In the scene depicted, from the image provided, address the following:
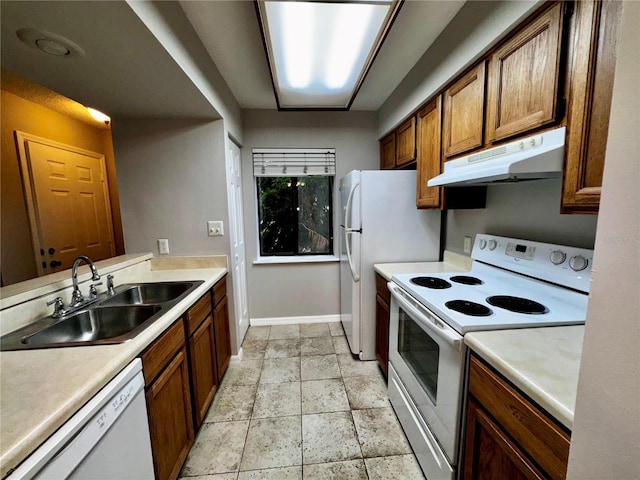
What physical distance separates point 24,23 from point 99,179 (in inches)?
103

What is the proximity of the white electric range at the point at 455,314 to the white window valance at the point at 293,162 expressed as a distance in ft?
5.46

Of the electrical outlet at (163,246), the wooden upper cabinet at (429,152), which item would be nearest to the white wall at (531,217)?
the wooden upper cabinet at (429,152)

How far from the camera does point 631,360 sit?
1.29 ft

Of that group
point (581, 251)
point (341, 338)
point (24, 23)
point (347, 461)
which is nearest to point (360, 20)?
point (24, 23)

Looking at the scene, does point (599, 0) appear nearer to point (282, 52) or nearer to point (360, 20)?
point (360, 20)

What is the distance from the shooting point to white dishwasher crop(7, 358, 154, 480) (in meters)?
0.61

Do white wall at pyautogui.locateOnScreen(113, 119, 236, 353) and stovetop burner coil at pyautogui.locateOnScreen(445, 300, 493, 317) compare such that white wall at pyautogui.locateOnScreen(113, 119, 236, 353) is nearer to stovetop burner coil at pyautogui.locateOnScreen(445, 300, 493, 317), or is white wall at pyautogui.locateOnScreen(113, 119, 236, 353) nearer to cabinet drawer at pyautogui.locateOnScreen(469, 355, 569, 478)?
stovetop burner coil at pyautogui.locateOnScreen(445, 300, 493, 317)

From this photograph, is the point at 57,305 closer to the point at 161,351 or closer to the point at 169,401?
the point at 161,351

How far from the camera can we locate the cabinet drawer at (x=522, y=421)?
2.15ft

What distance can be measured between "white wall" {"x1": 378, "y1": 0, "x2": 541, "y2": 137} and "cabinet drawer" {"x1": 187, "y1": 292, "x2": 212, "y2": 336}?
202 centimetres

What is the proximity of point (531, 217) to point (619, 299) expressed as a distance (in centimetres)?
125

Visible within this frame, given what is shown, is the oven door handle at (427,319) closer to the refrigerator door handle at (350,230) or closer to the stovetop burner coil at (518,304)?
the stovetop burner coil at (518,304)

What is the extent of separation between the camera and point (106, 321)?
1.40 meters

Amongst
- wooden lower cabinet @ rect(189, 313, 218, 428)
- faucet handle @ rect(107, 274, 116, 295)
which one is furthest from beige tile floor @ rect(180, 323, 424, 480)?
faucet handle @ rect(107, 274, 116, 295)
